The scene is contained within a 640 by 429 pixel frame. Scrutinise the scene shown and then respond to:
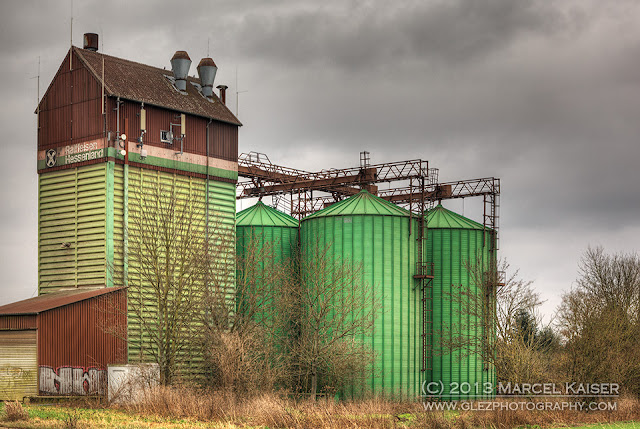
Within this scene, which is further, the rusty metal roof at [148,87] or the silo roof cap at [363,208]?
the silo roof cap at [363,208]

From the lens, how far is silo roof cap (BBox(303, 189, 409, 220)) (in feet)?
170

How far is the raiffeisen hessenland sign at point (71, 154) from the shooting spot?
44219mm

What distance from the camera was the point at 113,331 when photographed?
41469 millimetres

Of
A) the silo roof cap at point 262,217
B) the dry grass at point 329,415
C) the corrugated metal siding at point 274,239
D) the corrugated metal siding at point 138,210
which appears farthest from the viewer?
the silo roof cap at point 262,217

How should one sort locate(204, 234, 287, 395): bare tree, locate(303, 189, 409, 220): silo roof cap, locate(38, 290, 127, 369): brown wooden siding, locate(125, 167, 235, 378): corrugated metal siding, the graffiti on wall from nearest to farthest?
locate(204, 234, 287, 395): bare tree
the graffiti on wall
locate(38, 290, 127, 369): brown wooden siding
locate(125, 167, 235, 378): corrugated metal siding
locate(303, 189, 409, 220): silo roof cap

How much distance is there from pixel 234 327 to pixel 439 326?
1680 cm

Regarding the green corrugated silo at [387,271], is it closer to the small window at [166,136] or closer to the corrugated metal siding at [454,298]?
the corrugated metal siding at [454,298]

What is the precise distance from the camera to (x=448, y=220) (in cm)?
5794

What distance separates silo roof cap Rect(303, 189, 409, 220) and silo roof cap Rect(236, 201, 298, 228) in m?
3.50

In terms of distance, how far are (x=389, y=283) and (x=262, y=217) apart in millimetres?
10210

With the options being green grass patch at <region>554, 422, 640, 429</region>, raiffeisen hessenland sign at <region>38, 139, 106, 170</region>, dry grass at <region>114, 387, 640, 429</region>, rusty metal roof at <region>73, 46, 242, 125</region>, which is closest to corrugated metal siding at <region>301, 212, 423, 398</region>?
rusty metal roof at <region>73, 46, 242, 125</region>

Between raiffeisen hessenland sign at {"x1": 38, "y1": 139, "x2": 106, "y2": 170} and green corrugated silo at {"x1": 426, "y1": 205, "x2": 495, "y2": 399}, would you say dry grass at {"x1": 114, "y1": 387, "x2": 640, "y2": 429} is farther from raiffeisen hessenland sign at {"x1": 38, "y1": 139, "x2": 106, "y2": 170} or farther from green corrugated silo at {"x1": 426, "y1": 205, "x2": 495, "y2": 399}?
green corrugated silo at {"x1": 426, "y1": 205, "x2": 495, "y2": 399}

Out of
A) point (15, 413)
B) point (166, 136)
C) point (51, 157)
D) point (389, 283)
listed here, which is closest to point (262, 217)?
point (389, 283)

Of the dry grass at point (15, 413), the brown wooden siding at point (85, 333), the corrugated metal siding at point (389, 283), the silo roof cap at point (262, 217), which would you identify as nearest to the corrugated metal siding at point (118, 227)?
the brown wooden siding at point (85, 333)
